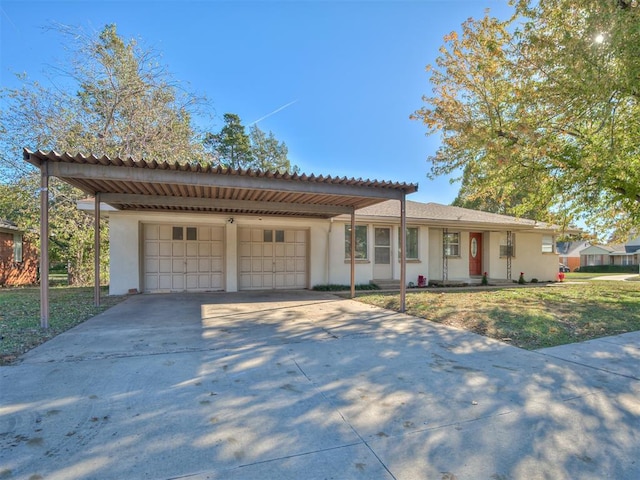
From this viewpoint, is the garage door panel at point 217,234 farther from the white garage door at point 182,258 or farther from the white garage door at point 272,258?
the white garage door at point 272,258

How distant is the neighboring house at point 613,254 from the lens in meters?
39.8

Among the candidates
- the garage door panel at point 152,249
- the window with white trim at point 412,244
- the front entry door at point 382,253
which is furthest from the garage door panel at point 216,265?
the window with white trim at point 412,244

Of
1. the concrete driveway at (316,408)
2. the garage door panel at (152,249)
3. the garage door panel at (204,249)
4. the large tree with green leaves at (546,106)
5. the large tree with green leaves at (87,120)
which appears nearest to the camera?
the concrete driveway at (316,408)

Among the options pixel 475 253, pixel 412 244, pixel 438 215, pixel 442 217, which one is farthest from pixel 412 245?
pixel 475 253

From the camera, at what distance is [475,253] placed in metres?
14.9

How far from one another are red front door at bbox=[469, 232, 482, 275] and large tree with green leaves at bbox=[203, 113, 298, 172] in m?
18.1

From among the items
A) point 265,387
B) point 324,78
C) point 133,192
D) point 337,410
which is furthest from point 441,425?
point 324,78

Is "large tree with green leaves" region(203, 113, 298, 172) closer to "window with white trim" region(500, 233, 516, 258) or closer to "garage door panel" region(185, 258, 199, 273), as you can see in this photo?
"garage door panel" region(185, 258, 199, 273)

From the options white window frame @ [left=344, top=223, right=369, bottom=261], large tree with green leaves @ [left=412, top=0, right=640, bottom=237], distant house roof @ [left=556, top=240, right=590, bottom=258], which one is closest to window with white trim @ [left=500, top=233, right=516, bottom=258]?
large tree with green leaves @ [left=412, top=0, right=640, bottom=237]

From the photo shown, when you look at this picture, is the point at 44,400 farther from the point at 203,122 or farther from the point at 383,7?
the point at 203,122

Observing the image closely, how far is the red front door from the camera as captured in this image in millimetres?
14727

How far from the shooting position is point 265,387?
11.2ft

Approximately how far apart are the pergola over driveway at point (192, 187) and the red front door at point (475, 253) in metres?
7.46

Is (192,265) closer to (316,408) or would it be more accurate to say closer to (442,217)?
(316,408)
